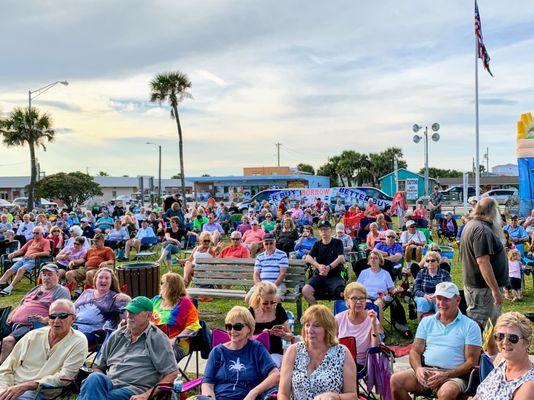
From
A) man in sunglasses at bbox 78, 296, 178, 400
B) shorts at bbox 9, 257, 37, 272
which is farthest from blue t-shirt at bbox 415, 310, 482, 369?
shorts at bbox 9, 257, 37, 272

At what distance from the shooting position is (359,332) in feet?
15.6

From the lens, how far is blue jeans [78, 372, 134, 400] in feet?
12.6

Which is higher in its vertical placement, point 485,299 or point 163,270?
point 485,299

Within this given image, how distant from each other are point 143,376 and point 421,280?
3.59 m

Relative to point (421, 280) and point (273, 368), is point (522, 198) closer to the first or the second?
point (421, 280)

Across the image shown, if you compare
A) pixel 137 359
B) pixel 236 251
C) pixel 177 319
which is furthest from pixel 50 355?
pixel 236 251

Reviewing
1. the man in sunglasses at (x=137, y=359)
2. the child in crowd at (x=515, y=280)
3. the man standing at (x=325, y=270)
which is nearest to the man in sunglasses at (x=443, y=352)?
the man in sunglasses at (x=137, y=359)

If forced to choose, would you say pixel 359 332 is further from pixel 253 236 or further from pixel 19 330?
pixel 253 236

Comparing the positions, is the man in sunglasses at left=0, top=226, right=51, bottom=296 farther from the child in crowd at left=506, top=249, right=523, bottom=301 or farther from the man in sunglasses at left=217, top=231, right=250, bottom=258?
the child in crowd at left=506, top=249, right=523, bottom=301

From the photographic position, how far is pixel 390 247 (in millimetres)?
8789

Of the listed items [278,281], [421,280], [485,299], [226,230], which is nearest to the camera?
[485,299]

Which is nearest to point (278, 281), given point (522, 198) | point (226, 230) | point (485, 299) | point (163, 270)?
point (485, 299)

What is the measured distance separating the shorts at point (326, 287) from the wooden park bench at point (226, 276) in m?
0.29

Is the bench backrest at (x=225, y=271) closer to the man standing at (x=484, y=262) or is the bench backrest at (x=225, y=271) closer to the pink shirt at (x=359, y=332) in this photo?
the pink shirt at (x=359, y=332)
